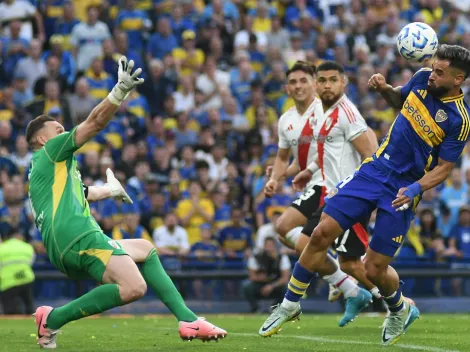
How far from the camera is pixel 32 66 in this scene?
1922 cm

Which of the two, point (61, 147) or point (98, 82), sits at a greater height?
point (98, 82)

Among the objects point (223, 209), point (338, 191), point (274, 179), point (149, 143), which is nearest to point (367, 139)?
point (274, 179)

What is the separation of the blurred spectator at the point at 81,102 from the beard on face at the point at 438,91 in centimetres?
1045

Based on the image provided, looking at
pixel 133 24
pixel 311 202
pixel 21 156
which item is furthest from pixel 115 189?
pixel 133 24

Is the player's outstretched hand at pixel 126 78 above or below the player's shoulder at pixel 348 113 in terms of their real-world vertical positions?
above

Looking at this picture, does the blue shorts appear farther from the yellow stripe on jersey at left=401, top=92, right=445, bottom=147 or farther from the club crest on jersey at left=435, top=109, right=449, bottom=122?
the club crest on jersey at left=435, top=109, right=449, bottom=122

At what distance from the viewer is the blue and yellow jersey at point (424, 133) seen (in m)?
8.83

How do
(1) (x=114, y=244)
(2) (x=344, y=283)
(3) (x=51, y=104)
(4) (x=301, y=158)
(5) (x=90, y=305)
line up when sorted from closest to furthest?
1. (5) (x=90, y=305)
2. (1) (x=114, y=244)
3. (2) (x=344, y=283)
4. (4) (x=301, y=158)
5. (3) (x=51, y=104)

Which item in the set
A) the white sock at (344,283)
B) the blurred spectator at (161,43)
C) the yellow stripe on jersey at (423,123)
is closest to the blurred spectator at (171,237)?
the blurred spectator at (161,43)

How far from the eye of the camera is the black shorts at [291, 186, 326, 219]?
38.2 ft

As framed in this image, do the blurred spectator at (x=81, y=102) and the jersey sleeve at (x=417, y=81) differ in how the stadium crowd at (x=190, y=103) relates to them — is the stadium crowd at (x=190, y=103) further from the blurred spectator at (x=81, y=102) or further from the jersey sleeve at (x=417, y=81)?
the jersey sleeve at (x=417, y=81)

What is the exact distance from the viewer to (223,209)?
1794cm

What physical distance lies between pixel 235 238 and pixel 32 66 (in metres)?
5.16

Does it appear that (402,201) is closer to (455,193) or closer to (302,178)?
(302,178)
